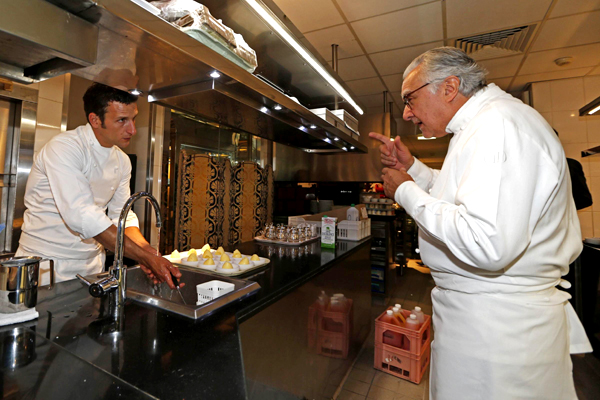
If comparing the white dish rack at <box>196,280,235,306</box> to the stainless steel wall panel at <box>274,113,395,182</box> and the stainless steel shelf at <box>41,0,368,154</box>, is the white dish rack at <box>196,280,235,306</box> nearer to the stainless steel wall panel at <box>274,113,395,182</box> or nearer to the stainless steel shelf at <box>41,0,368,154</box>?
the stainless steel shelf at <box>41,0,368,154</box>

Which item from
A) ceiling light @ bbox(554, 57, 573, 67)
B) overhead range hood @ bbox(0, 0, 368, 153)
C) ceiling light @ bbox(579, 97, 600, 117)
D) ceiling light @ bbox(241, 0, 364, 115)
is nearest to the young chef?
overhead range hood @ bbox(0, 0, 368, 153)

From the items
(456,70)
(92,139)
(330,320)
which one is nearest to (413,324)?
(330,320)

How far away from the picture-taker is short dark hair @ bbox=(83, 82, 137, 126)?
4.86 feet

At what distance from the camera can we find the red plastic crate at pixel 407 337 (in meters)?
2.21

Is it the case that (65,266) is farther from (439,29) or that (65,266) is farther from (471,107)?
(439,29)

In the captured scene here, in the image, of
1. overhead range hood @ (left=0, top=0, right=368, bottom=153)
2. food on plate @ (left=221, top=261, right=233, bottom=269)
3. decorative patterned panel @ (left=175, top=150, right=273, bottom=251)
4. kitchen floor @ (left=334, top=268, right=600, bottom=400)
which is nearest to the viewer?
overhead range hood @ (left=0, top=0, right=368, bottom=153)

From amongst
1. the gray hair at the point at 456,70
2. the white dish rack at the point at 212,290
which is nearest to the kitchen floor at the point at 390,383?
the white dish rack at the point at 212,290

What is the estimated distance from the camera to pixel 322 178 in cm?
516

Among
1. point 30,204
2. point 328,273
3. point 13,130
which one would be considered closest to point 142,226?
point 13,130

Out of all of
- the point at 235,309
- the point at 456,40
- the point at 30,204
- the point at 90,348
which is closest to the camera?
the point at 90,348

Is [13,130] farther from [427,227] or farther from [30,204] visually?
[427,227]

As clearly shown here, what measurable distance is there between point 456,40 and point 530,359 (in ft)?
9.73

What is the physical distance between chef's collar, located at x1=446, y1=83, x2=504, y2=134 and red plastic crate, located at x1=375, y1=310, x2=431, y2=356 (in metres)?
1.64

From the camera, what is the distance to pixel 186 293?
149 centimetres
